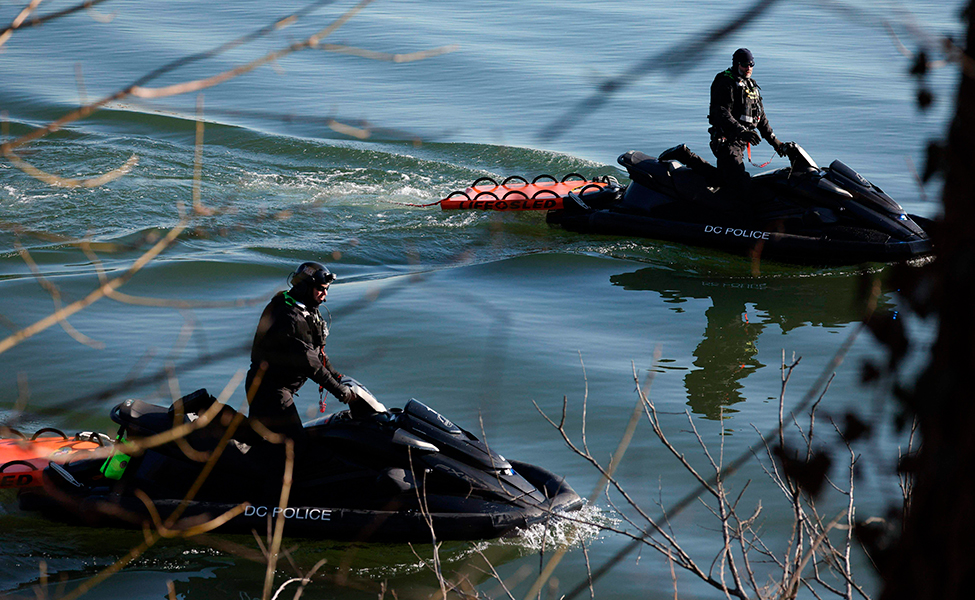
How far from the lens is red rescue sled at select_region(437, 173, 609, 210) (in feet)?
43.4

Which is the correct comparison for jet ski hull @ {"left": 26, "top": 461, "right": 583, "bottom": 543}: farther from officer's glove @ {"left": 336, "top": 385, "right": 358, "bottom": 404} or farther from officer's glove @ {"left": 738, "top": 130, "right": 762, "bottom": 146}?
officer's glove @ {"left": 738, "top": 130, "right": 762, "bottom": 146}

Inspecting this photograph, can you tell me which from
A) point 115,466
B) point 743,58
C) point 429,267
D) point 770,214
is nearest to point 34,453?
point 115,466

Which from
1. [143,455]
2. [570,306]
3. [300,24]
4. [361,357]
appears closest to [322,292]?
[143,455]

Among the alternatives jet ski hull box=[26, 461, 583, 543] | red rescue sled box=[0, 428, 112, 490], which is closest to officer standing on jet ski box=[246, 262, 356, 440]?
jet ski hull box=[26, 461, 583, 543]

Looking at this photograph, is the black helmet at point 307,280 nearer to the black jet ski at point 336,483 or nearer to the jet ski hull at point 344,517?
the black jet ski at point 336,483

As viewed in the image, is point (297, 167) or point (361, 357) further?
point (297, 167)

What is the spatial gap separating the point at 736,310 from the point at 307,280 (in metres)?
6.25

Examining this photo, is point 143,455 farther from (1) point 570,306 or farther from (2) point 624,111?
(2) point 624,111

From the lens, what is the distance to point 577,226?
42.5 ft

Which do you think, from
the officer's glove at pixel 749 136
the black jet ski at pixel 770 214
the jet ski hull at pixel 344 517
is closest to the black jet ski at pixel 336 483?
the jet ski hull at pixel 344 517

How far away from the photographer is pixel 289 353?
20.7 feet

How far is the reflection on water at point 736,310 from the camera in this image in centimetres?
952

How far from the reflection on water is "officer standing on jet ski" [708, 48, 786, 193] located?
136 cm

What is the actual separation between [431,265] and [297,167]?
4.40m
